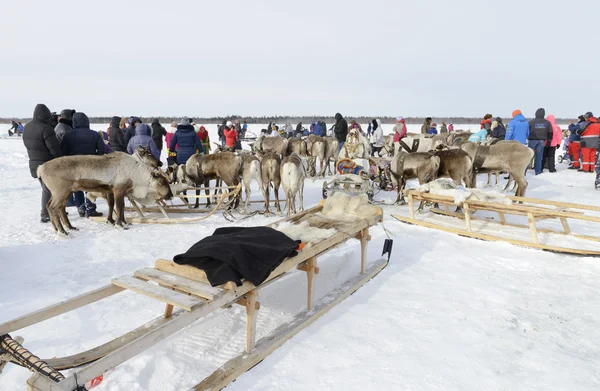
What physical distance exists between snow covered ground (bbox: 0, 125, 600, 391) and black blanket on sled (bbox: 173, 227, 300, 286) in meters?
0.69

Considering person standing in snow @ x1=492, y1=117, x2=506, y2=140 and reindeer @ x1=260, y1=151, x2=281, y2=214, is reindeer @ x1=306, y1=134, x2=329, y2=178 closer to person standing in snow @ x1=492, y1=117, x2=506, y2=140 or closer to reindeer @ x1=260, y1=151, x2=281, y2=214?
reindeer @ x1=260, y1=151, x2=281, y2=214

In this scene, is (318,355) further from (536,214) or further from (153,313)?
(536,214)

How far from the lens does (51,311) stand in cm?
240

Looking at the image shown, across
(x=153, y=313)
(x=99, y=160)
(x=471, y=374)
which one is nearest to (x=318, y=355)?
(x=471, y=374)

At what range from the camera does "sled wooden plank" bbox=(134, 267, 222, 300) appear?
2.58 meters

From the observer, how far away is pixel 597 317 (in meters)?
3.57

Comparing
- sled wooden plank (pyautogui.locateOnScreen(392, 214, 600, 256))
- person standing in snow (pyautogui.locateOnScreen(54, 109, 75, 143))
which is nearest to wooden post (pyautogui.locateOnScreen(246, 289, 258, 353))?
sled wooden plank (pyautogui.locateOnScreen(392, 214, 600, 256))

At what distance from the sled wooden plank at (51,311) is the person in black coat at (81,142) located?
5.04m

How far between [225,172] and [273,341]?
5.63m

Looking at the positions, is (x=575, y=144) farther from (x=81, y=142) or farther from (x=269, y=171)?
(x=81, y=142)

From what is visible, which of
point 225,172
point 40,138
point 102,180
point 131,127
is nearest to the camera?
point 102,180

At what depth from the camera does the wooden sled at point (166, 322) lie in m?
1.93

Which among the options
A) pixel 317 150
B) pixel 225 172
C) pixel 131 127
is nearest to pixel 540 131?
pixel 317 150

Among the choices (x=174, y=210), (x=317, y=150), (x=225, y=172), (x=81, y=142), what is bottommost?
(x=174, y=210)
